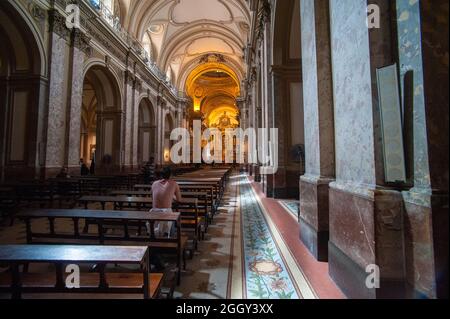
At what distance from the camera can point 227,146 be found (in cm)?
3944

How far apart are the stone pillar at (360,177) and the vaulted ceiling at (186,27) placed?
49.1ft

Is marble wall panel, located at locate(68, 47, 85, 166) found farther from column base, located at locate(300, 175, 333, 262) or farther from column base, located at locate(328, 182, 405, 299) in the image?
column base, located at locate(328, 182, 405, 299)

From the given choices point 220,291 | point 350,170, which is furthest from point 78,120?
point 350,170

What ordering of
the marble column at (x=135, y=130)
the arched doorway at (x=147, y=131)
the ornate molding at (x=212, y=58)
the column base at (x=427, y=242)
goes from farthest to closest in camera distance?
the ornate molding at (x=212, y=58)
the arched doorway at (x=147, y=131)
the marble column at (x=135, y=130)
the column base at (x=427, y=242)

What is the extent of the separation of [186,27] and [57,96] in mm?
14520

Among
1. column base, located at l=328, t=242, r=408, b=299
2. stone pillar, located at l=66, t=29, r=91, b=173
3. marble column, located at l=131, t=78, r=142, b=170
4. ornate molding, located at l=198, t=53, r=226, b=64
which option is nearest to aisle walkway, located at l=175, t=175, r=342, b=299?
column base, located at l=328, t=242, r=408, b=299

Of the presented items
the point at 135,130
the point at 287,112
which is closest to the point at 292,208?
the point at 287,112

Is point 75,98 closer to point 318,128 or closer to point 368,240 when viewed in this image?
point 318,128

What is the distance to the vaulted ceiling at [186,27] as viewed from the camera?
48.2 feet

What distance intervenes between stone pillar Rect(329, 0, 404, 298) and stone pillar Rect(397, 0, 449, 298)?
11cm

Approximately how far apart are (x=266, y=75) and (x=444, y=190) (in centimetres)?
774

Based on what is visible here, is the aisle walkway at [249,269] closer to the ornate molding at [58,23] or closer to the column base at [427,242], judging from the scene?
the column base at [427,242]

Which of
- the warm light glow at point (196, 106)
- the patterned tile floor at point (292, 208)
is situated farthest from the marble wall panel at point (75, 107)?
the warm light glow at point (196, 106)

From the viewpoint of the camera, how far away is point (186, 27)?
1964 cm
